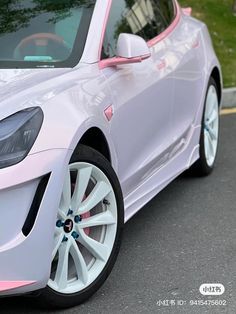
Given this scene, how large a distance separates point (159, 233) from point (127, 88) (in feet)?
3.55

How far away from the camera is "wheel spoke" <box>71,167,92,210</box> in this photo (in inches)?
129

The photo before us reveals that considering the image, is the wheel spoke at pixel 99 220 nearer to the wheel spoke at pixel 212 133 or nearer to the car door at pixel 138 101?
the car door at pixel 138 101

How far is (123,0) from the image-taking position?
14.7 feet

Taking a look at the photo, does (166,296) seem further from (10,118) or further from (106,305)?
(10,118)

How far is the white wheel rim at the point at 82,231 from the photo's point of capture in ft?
10.5

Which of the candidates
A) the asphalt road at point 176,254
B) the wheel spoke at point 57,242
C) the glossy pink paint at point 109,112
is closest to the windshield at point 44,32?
the glossy pink paint at point 109,112

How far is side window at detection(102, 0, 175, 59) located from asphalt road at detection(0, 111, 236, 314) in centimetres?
125

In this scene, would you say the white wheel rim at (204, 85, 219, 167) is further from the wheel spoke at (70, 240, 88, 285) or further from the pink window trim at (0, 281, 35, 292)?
the pink window trim at (0, 281, 35, 292)

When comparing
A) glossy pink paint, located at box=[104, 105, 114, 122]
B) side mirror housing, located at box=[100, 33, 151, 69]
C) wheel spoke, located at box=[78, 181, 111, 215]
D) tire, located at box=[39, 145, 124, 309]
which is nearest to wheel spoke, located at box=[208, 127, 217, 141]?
side mirror housing, located at box=[100, 33, 151, 69]

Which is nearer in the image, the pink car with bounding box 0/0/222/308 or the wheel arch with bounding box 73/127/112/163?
the pink car with bounding box 0/0/222/308

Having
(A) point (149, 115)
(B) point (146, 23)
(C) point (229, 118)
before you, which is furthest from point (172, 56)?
(C) point (229, 118)

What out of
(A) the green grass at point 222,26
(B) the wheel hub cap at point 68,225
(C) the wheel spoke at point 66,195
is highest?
(C) the wheel spoke at point 66,195

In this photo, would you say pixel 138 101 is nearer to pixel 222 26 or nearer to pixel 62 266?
pixel 62 266

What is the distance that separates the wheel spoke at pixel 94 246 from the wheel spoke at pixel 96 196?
13 centimetres
